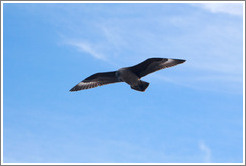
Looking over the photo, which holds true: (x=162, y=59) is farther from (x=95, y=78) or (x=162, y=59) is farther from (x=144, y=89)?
(x=95, y=78)

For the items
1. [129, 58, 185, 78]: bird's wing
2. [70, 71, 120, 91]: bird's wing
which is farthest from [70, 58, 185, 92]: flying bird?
[70, 71, 120, 91]: bird's wing

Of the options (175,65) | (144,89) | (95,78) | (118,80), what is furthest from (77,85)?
(175,65)

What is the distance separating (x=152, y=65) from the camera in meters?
12.5

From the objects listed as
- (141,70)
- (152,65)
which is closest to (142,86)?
(141,70)

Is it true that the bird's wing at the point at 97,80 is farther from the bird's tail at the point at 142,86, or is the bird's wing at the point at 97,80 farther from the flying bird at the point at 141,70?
the bird's tail at the point at 142,86

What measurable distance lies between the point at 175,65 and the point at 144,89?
4.35 ft

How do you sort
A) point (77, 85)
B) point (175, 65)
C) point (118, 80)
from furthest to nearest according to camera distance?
point (77, 85) < point (118, 80) < point (175, 65)

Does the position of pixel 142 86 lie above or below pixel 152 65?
below

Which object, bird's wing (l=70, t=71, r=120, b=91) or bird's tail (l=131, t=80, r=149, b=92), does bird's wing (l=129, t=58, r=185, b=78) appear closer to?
bird's tail (l=131, t=80, r=149, b=92)

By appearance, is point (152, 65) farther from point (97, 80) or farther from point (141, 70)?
point (97, 80)

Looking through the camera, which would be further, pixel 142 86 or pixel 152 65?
pixel 152 65

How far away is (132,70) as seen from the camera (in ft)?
41.2

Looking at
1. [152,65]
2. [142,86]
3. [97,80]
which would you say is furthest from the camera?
[97,80]

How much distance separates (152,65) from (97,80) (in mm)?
2408
